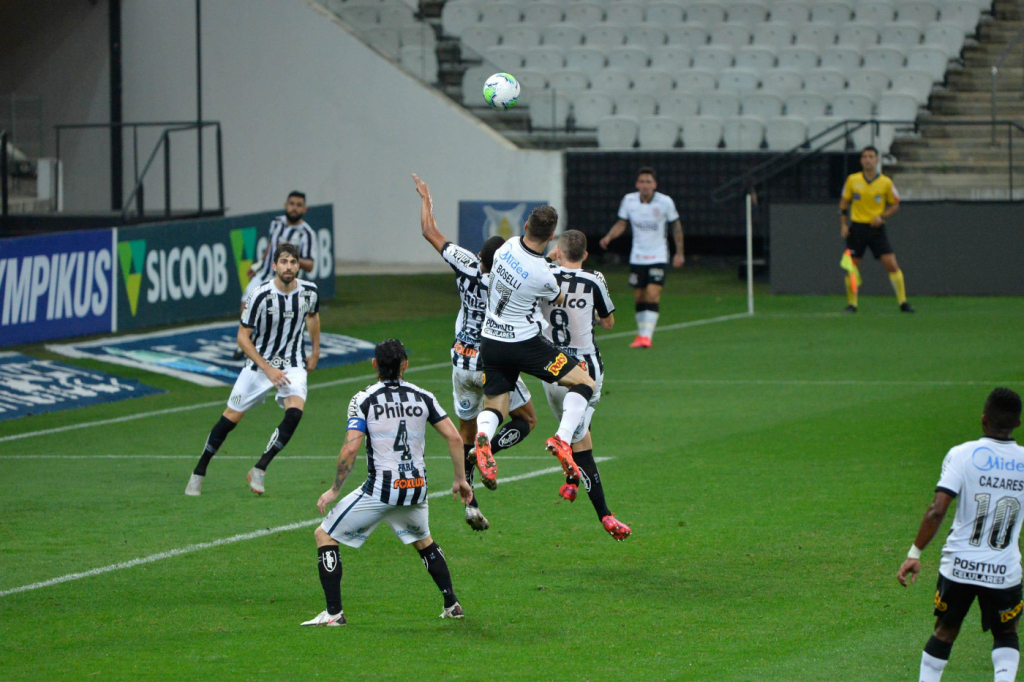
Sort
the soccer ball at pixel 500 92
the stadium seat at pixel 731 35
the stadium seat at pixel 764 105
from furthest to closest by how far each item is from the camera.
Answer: the stadium seat at pixel 731 35 → the stadium seat at pixel 764 105 → the soccer ball at pixel 500 92

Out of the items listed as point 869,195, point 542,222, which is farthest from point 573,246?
point 869,195

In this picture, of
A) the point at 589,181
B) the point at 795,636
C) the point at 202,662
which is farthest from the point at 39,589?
the point at 589,181

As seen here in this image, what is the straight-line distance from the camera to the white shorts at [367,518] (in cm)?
772

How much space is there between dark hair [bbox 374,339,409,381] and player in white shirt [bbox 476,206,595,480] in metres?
1.74

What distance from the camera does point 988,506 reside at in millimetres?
5988

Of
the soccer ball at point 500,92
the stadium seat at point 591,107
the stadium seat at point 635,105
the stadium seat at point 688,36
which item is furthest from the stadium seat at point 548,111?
the soccer ball at point 500,92

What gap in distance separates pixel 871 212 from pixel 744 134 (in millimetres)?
6984

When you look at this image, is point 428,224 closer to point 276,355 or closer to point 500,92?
point 500,92

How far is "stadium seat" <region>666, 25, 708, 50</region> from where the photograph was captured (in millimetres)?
31734

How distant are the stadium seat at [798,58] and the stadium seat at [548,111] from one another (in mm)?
4786

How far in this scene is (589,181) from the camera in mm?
29766

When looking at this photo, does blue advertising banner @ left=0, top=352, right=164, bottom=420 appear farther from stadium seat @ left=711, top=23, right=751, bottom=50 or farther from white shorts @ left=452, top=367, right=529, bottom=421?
stadium seat @ left=711, top=23, right=751, bottom=50

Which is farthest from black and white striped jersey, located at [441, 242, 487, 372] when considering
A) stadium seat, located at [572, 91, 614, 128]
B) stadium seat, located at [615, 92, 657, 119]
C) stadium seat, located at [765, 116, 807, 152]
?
stadium seat, located at [572, 91, 614, 128]

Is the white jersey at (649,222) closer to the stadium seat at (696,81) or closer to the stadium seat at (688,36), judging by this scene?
the stadium seat at (696,81)
